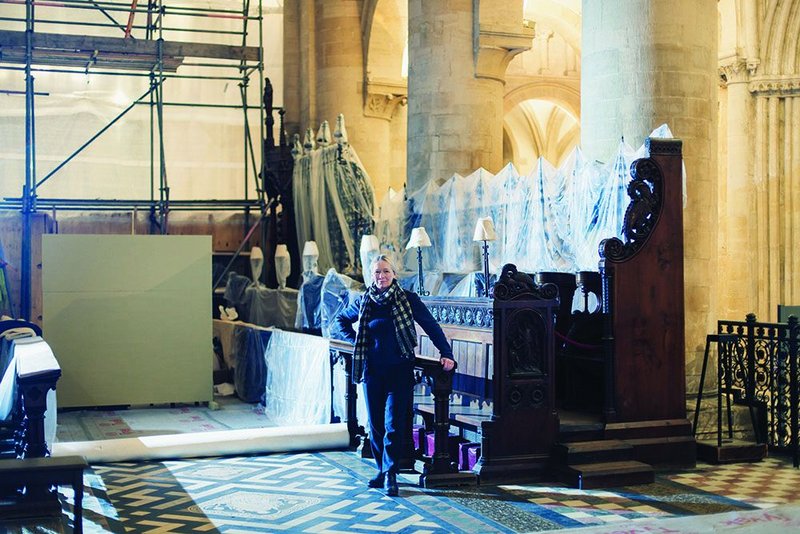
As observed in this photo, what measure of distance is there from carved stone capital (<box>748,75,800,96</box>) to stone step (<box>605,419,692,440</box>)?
9.69m

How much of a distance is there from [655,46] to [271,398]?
5954 millimetres

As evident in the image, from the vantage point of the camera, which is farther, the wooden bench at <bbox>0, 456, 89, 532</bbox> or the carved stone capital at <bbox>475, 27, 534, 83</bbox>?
the carved stone capital at <bbox>475, 27, 534, 83</bbox>

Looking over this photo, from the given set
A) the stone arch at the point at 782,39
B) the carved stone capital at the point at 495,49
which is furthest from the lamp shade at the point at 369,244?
the stone arch at the point at 782,39

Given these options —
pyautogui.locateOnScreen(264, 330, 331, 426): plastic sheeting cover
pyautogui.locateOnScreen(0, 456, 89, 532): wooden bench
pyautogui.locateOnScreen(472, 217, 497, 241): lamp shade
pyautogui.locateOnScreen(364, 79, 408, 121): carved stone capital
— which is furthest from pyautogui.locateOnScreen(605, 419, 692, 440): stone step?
pyautogui.locateOnScreen(364, 79, 408, 121): carved stone capital

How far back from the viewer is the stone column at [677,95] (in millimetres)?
9086

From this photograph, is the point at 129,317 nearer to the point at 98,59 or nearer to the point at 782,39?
the point at 98,59

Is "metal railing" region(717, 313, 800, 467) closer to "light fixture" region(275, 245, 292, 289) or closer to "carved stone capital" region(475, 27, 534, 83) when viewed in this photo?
"carved stone capital" region(475, 27, 534, 83)

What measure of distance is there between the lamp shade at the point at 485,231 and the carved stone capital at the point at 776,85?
7619 mm

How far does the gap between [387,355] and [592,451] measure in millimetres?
1653

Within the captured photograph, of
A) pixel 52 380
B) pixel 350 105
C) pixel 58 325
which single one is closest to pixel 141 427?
pixel 58 325

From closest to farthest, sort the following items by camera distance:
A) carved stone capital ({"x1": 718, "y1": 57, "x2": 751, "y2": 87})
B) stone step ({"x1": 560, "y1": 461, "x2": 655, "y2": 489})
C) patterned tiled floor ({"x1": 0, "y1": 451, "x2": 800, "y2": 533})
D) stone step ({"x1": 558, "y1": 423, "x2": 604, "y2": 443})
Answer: patterned tiled floor ({"x1": 0, "y1": 451, "x2": 800, "y2": 533}) → stone step ({"x1": 560, "y1": 461, "x2": 655, "y2": 489}) → stone step ({"x1": 558, "y1": 423, "x2": 604, "y2": 443}) → carved stone capital ({"x1": 718, "y1": 57, "x2": 751, "y2": 87})

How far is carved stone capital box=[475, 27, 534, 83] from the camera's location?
43.6 feet

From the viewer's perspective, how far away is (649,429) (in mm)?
7824

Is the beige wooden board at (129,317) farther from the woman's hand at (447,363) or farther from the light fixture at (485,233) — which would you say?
the woman's hand at (447,363)
